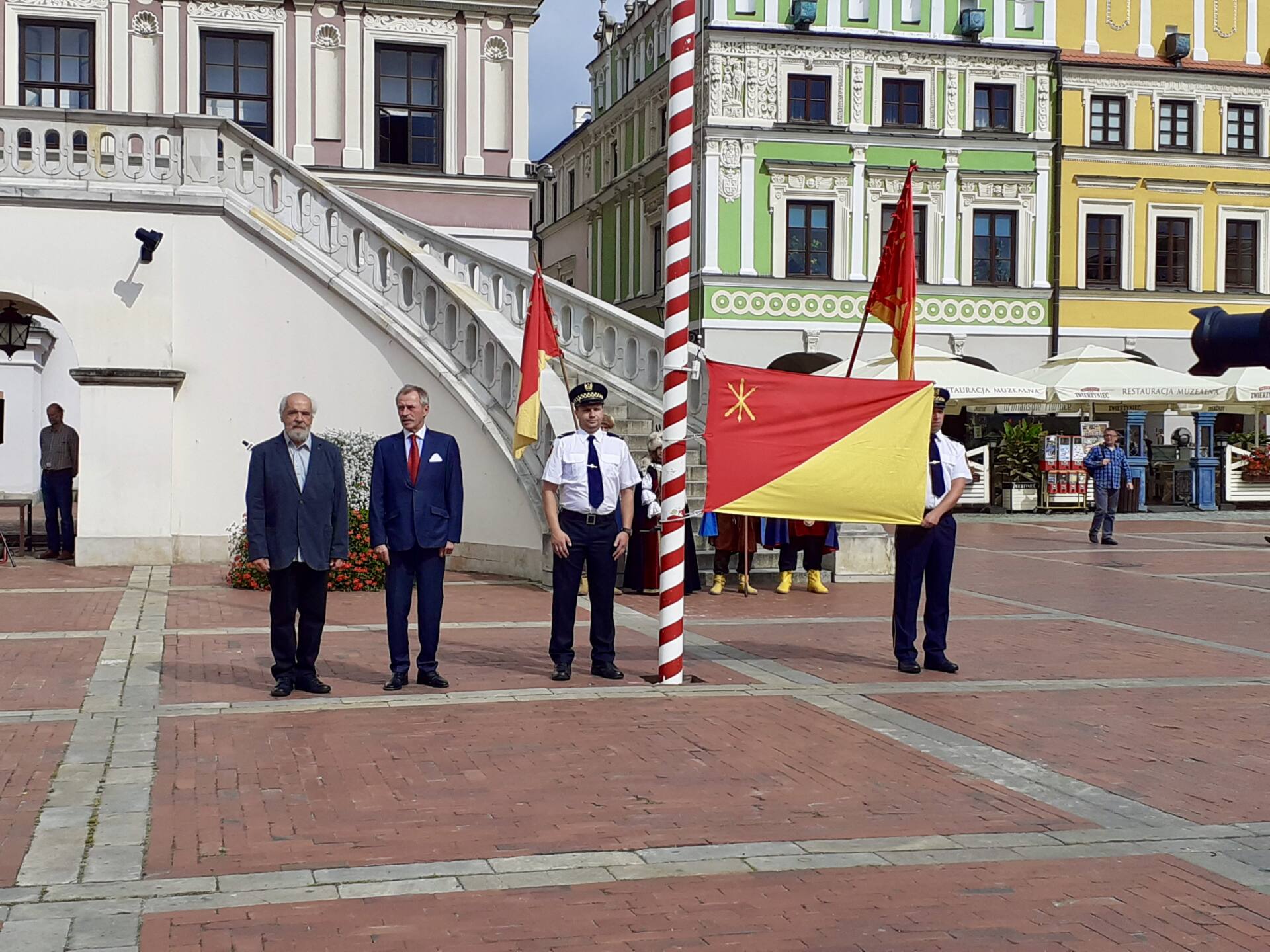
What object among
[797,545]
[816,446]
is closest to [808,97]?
[797,545]

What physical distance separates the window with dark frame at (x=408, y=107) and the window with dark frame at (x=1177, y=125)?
24468 millimetres

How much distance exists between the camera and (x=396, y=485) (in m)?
9.41

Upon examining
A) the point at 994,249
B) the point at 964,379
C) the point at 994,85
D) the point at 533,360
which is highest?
the point at 994,85

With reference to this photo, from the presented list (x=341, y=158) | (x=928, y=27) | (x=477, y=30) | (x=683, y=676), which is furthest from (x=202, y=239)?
(x=928, y=27)

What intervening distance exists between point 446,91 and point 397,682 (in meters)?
17.6

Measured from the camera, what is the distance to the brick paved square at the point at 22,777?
227 inches

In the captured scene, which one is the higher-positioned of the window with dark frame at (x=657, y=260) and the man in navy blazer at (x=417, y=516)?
the window with dark frame at (x=657, y=260)

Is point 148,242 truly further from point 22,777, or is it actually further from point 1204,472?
point 1204,472

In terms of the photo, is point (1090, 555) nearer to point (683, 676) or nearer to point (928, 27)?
point (683, 676)

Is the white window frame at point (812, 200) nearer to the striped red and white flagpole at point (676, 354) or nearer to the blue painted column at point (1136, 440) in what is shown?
the blue painted column at point (1136, 440)

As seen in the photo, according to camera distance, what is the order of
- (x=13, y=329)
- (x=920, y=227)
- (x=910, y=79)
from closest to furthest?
1. (x=13, y=329)
2. (x=910, y=79)
3. (x=920, y=227)

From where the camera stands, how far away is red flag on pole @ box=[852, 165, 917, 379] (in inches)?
465

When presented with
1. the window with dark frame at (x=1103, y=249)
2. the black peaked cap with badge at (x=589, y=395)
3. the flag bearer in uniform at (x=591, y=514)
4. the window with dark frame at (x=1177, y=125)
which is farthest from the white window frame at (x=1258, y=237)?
the flag bearer in uniform at (x=591, y=514)

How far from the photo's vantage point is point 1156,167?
4150 centimetres
